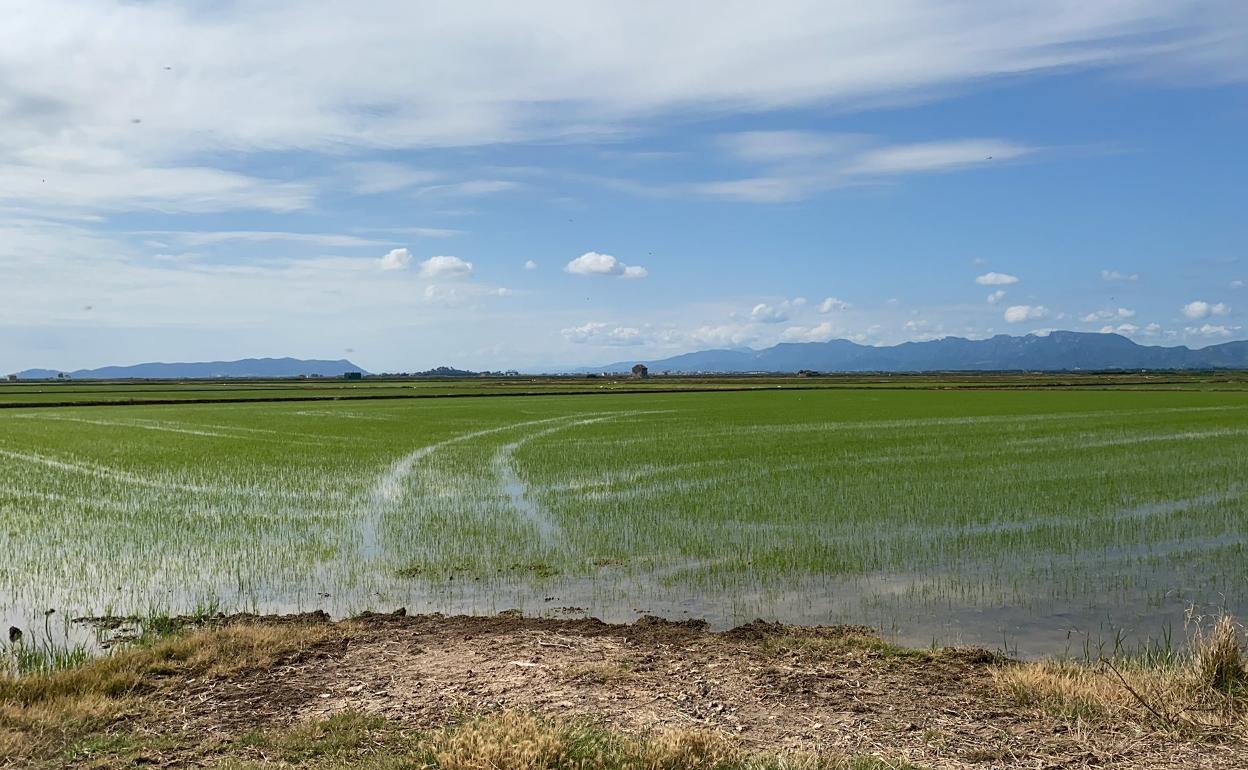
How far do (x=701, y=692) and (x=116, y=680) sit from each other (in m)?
4.91

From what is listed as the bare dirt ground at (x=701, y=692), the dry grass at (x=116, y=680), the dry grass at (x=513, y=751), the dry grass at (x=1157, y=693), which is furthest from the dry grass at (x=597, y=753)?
the dry grass at (x=116, y=680)

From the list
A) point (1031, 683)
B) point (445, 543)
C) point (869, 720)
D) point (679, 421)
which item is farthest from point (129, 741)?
point (679, 421)

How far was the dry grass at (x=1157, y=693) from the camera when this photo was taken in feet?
18.8

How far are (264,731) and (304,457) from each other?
20.9 m

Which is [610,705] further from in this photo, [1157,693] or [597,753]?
[1157,693]

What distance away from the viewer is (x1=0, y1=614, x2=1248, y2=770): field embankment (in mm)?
5289

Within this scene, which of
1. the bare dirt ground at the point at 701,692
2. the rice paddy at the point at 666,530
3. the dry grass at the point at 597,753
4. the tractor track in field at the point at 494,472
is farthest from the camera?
the tractor track in field at the point at 494,472

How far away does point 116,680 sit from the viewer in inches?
268

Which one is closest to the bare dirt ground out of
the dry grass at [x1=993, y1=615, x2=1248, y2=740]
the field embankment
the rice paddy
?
the field embankment

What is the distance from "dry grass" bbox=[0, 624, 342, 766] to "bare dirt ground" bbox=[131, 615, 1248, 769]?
267 mm

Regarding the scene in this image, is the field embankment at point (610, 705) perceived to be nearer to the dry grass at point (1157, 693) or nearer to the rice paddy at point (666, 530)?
the dry grass at point (1157, 693)

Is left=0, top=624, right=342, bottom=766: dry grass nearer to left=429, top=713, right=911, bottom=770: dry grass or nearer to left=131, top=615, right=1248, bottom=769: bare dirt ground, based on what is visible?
left=131, top=615, right=1248, bottom=769: bare dirt ground

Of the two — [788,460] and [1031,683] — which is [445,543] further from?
[788,460]

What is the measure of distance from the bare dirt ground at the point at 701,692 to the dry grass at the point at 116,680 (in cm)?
27
